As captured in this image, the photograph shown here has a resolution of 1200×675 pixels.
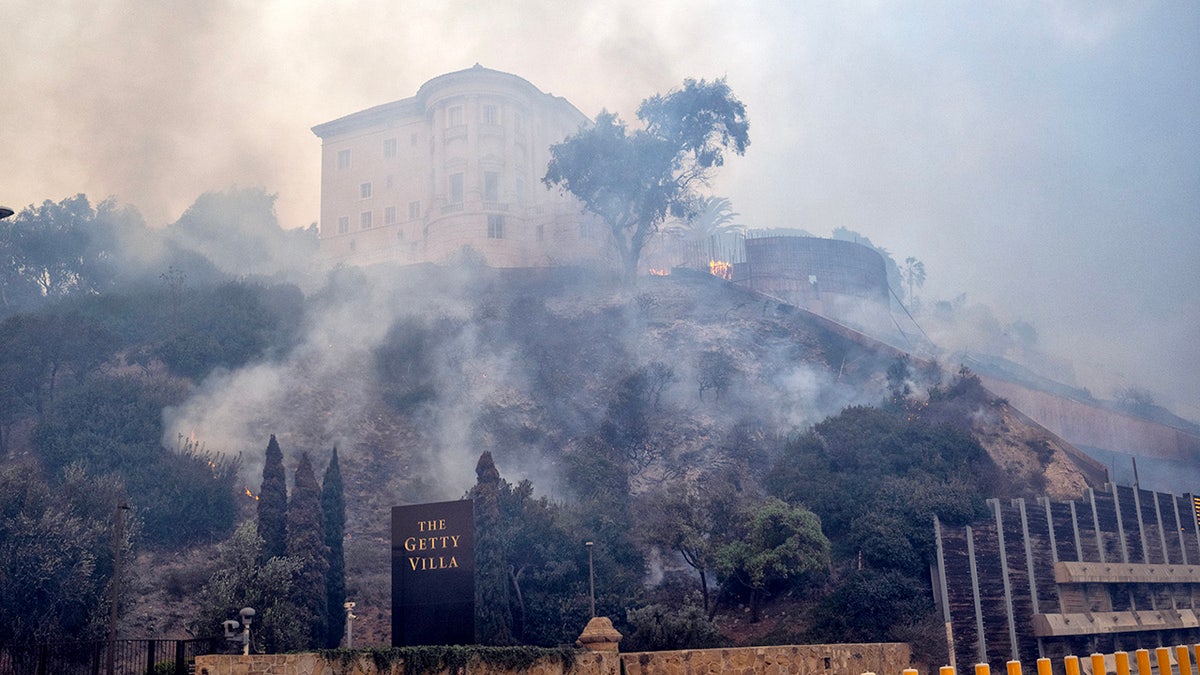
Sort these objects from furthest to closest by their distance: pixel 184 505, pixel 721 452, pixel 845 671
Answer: pixel 721 452
pixel 184 505
pixel 845 671

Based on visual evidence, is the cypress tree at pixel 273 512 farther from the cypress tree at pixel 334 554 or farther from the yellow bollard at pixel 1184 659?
the yellow bollard at pixel 1184 659

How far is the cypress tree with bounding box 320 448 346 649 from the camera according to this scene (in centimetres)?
4081

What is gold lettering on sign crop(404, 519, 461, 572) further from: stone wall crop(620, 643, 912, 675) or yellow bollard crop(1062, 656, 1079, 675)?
yellow bollard crop(1062, 656, 1079, 675)

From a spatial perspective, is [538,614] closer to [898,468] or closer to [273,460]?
[273,460]

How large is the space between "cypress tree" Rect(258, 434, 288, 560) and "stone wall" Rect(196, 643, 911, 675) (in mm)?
18038

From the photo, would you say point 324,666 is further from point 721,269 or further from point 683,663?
point 721,269

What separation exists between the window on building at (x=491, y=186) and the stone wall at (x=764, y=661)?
189 feet

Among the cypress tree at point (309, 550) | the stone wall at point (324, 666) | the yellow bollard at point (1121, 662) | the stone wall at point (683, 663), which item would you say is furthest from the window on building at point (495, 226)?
the yellow bollard at point (1121, 662)

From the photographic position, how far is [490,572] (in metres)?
Result: 40.0

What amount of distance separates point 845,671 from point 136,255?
224 ft

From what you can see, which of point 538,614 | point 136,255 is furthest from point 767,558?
point 136,255

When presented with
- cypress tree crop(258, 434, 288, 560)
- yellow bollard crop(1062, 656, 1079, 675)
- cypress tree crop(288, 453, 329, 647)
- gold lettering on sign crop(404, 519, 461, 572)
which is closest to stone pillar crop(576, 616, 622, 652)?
gold lettering on sign crop(404, 519, 461, 572)

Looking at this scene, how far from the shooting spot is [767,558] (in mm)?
40562

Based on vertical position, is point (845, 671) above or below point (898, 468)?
below
